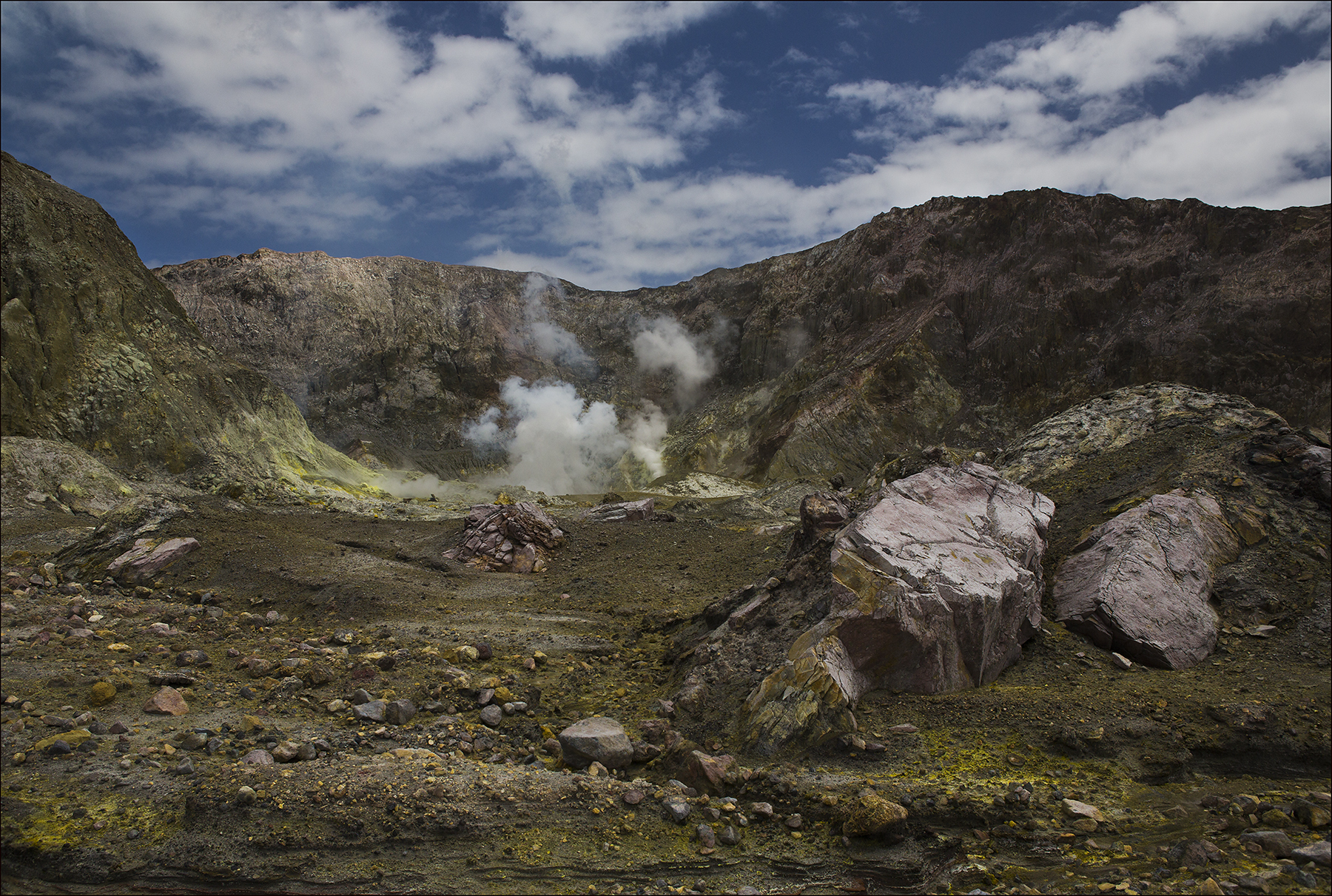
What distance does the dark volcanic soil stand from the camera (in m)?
4.59

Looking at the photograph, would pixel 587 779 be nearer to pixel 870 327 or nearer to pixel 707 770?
pixel 707 770

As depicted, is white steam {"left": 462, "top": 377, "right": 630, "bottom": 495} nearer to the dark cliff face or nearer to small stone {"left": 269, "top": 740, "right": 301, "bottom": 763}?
the dark cliff face

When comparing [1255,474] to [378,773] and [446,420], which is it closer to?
[378,773]

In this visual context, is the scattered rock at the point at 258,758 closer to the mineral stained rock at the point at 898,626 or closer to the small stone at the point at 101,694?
the small stone at the point at 101,694

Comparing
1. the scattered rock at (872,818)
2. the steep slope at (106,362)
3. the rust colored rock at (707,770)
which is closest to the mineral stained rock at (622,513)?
the steep slope at (106,362)

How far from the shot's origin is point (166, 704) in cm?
654

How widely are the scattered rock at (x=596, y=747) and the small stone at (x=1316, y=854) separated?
4.70 m

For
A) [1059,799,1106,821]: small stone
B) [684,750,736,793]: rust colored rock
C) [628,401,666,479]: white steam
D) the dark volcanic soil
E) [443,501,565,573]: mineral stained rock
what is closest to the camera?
the dark volcanic soil

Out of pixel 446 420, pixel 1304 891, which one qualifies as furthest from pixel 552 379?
pixel 1304 891

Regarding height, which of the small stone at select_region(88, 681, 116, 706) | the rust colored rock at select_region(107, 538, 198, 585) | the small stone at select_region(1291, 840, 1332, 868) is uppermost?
the rust colored rock at select_region(107, 538, 198, 585)

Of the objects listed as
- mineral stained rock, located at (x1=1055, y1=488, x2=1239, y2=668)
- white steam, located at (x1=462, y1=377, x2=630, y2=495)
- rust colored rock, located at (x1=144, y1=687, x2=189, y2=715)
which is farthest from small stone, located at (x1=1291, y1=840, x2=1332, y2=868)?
white steam, located at (x1=462, y1=377, x2=630, y2=495)

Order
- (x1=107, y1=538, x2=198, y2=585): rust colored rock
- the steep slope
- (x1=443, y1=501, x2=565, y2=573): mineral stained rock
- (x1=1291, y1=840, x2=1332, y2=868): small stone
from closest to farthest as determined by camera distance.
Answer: (x1=1291, y1=840, x2=1332, y2=868): small stone, (x1=107, y1=538, x2=198, y2=585): rust colored rock, (x1=443, y1=501, x2=565, y2=573): mineral stained rock, the steep slope

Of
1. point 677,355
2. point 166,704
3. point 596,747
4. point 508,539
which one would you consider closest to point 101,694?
point 166,704

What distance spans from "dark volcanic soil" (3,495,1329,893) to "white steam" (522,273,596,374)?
49059 millimetres
